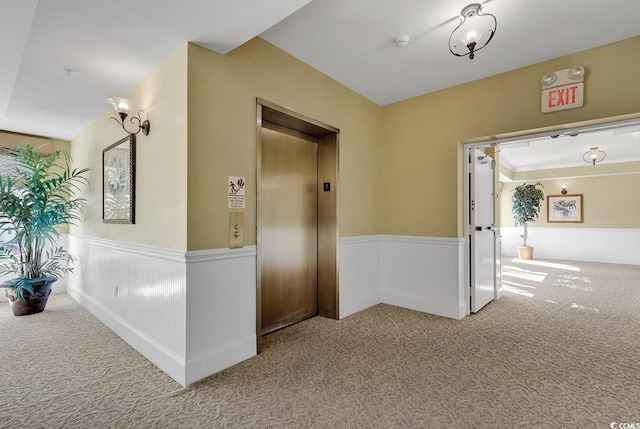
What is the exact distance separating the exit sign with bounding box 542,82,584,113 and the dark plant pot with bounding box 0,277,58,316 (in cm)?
621

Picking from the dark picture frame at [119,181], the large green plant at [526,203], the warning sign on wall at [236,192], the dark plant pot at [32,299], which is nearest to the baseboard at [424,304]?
the warning sign on wall at [236,192]

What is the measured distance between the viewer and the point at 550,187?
8984mm

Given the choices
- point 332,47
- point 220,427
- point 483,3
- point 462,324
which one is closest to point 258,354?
point 220,427

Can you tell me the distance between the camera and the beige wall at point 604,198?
7.76 meters

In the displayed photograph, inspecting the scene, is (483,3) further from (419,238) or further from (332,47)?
(419,238)

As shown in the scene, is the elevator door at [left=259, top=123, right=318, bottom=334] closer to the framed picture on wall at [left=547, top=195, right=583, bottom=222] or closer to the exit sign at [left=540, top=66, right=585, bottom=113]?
the exit sign at [left=540, top=66, right=585, bottom=113]

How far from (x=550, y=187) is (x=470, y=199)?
7366mm

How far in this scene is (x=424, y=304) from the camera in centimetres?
377

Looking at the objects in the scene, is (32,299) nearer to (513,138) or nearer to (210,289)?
(210,289)

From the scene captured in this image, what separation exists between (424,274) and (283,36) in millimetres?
3054

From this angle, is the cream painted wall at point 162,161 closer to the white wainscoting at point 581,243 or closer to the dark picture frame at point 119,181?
the dark picture frame at point 119,181

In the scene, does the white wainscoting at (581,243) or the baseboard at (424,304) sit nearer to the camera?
the baseboard at (424,304)

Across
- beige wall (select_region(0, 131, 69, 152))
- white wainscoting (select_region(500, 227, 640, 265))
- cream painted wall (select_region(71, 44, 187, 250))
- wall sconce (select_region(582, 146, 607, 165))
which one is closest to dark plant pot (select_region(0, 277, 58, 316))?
cream painted wall (select_region(71, 44, 187, 250))

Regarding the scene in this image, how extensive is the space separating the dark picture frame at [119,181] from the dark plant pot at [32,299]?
1.42 meters
